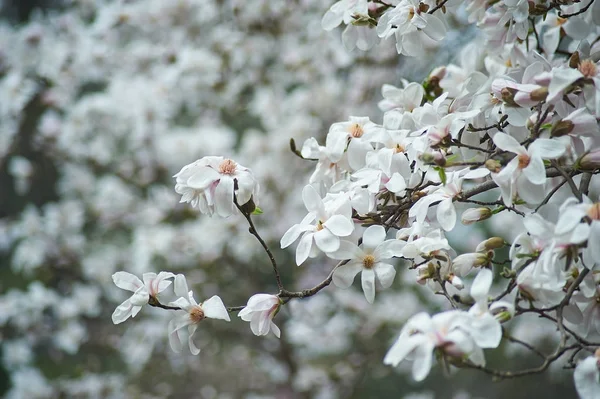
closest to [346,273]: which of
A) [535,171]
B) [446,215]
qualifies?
[446,215]

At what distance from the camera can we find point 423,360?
0.58 metres

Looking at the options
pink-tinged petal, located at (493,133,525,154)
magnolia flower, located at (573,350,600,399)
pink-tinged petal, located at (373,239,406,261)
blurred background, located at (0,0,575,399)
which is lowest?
blurred background, located at (0,0,575,399)

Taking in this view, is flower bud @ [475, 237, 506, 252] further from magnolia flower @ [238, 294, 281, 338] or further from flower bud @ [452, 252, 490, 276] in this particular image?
magnolia flower @ [238, 294, 281, 338]

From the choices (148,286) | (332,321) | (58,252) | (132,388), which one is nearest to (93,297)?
(58,252)

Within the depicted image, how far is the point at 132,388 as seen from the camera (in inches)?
102

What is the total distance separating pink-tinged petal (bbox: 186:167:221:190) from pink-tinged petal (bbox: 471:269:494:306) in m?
0.34

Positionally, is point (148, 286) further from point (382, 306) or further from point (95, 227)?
point (95, 227)

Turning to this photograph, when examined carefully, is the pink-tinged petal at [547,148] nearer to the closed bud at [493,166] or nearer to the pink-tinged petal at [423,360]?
the closed bud at [493,166]

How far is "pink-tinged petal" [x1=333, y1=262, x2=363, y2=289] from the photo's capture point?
30.2 inches

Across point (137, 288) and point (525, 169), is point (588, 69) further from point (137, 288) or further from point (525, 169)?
point (137, 288)

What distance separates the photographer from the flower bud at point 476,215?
83 cm

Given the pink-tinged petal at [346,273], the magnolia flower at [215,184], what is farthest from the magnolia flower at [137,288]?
the pink-tinged petal at [346,273]

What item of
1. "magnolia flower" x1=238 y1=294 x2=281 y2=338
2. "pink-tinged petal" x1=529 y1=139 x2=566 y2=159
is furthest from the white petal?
"pink-tinged petal" x1=529 y1=139 x2=566 y2=159

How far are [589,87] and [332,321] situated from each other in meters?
1.80
